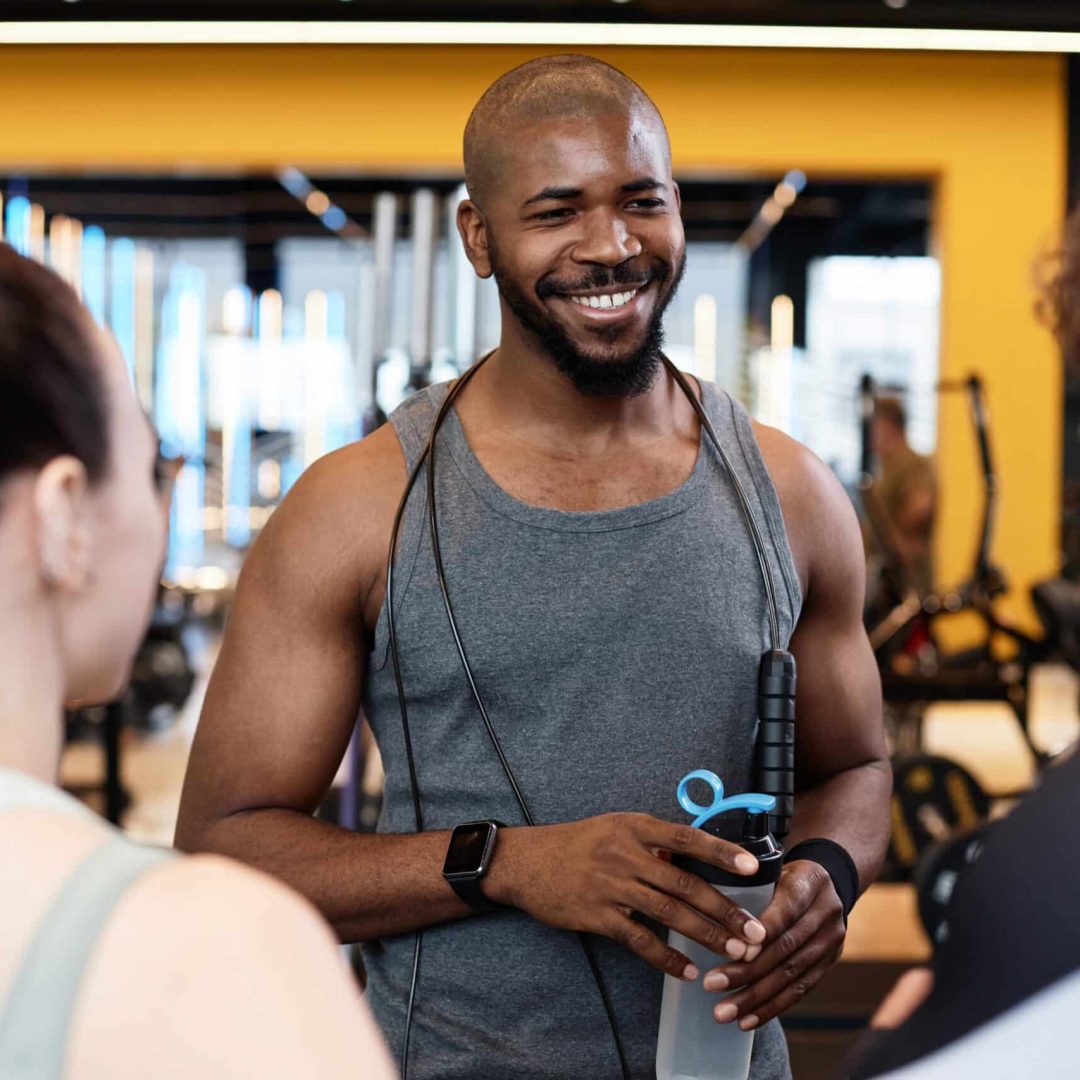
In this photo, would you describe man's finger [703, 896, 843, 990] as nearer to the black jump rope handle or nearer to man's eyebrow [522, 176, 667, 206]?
the black jump rope handle

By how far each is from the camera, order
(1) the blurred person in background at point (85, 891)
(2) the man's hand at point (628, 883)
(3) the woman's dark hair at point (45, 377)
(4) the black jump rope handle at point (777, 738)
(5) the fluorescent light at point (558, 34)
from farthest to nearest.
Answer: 1. (5) the fluorescent light at point (558, 34)
2. (4) the black jump rope handle at point (777, 738)
3. (2) the man's hand at point (628, 883)
4. (3) the woman's dark hair at point (45, 377)
5. (1) the blurred person in background at point (85, 891)

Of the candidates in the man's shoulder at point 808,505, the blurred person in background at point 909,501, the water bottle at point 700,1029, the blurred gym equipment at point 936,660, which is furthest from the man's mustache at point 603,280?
the blurred person in background at point 909,501

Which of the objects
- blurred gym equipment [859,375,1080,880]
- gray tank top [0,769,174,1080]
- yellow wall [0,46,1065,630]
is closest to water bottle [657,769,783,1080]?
gray tank top [0,769,174,1080]

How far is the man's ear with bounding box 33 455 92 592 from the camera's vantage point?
0.66m

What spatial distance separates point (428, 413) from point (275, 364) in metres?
9.16

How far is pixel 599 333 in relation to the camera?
55.7 inches

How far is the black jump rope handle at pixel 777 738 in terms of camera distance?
124 cm

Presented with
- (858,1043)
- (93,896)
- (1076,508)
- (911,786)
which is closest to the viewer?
(93,896)

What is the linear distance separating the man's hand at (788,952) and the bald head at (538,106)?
71 cm

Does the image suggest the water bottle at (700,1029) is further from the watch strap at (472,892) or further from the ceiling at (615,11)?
the ceiling at (615,11)

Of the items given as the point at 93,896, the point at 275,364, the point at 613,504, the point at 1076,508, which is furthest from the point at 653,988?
the point at 275,364

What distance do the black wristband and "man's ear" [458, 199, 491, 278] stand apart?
64 centimetres

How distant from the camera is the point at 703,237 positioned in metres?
11.0

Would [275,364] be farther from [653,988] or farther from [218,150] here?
[653,988]
